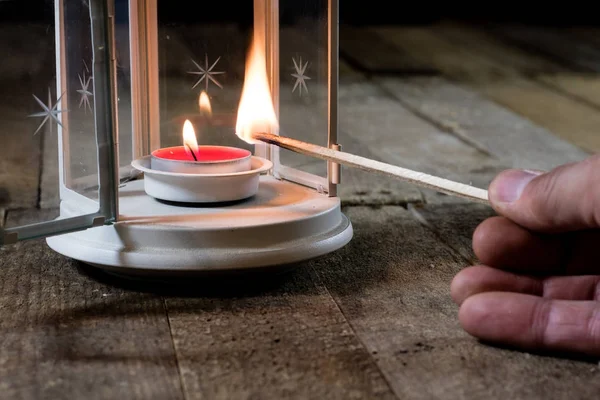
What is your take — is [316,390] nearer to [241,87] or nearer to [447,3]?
[241,87]

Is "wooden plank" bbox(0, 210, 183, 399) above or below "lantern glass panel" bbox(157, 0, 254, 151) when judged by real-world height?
below

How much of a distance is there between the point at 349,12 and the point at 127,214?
2.68 metres

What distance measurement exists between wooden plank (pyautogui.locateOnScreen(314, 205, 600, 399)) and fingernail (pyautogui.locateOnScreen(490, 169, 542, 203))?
0.12 metres

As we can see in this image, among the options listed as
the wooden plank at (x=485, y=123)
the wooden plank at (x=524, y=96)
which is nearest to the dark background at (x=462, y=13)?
the wooden plank at (x=524, y=96)

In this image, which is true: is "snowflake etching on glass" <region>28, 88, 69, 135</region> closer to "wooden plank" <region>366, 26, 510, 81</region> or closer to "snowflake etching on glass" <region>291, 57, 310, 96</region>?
"snowflake etching on glass" <region>291, 57, 310, 96</region>

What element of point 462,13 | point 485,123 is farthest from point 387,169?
point 462,13

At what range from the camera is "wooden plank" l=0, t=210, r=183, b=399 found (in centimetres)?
67

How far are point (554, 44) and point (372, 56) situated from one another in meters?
0.67

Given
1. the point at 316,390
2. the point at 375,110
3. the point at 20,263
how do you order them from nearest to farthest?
the point at 316,390, the point at 20,263, the point at 375,110

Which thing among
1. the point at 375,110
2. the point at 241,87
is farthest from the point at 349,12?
the point at 241,87

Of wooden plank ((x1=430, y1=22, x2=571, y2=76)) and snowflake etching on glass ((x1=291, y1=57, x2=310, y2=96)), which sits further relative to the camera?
wooden plank ((x1=430, y1=22, x2=571, y2=76))

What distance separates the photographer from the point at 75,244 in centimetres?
85

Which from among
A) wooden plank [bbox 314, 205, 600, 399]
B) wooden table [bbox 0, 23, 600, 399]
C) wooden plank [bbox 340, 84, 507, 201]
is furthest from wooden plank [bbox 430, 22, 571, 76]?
wooden plank [bbox 314, 205, 600, 399]

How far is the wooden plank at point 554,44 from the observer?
2.73 meters
